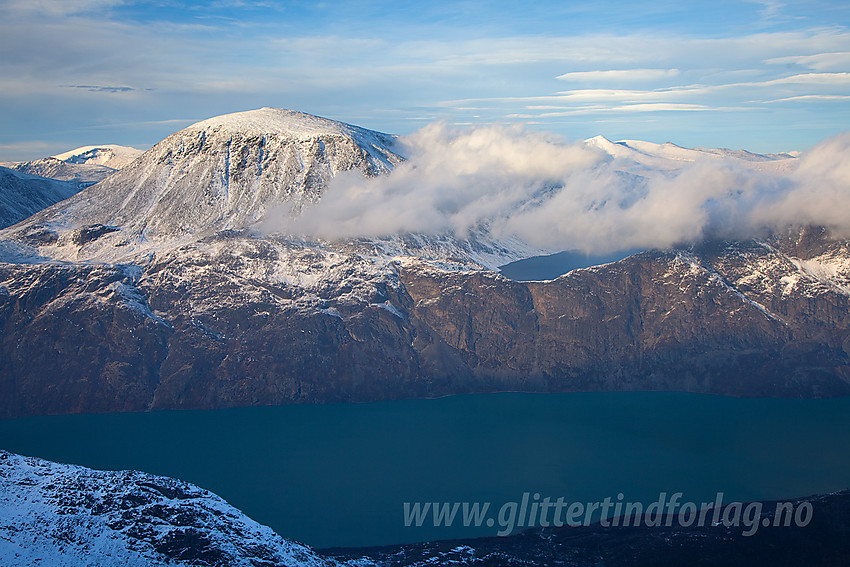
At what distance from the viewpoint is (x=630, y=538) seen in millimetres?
79062

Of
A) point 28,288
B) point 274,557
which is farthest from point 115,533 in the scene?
point 28,288

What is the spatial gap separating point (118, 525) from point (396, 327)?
3938 inches

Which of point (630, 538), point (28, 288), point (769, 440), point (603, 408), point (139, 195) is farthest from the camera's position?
point (139, 195)

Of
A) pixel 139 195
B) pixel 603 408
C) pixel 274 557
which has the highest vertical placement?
pixel 139 195

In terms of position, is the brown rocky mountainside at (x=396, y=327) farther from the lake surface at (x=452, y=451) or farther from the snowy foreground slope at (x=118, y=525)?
the snowy foreground slope at (x=118, y=525)

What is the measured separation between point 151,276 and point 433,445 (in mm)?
80572

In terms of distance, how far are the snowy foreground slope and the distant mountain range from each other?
75.1 meters

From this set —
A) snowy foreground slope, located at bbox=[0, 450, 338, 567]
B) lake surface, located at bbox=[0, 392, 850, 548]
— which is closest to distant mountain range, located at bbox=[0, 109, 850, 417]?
lake surface, located at bbox=[0, 392, 850, 548]

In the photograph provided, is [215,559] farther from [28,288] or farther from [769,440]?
[28,288]

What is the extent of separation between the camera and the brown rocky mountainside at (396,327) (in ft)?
477

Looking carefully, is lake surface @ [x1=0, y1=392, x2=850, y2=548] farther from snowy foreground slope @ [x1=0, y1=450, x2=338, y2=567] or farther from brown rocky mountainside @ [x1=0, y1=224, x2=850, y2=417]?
snowy foreground slope @ [x1=0, y1=450, x2=338, y2=567]

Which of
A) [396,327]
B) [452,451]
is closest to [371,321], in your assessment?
[396,327]

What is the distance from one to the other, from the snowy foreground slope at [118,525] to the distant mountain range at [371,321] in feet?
247

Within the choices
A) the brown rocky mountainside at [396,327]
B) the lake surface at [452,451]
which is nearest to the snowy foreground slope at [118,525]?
the lake surface at [452,451]
